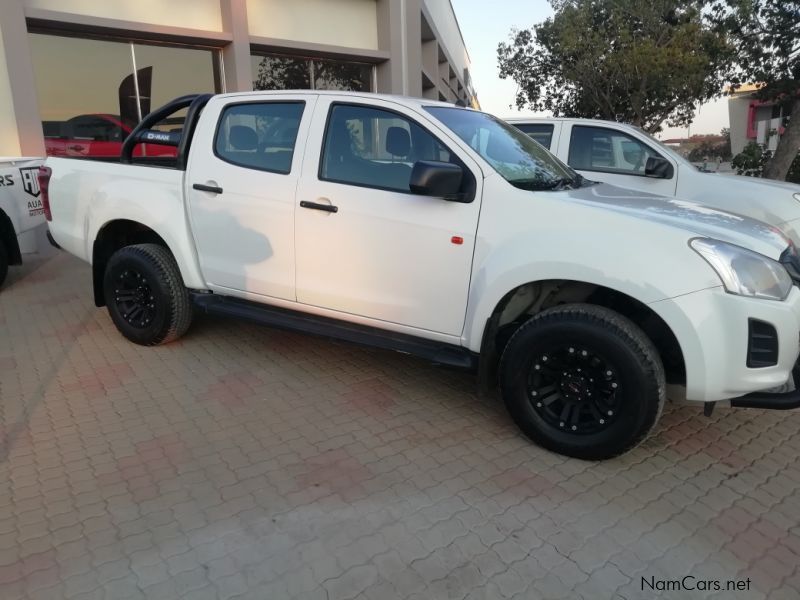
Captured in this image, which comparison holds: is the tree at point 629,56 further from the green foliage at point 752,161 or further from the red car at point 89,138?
the red car at point 89,138

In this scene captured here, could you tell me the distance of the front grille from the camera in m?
2.86

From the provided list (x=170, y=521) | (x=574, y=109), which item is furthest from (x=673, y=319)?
(x=574, y=109)

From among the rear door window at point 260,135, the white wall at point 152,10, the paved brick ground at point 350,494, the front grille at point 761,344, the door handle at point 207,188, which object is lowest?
the paved brick ground at point 350,494

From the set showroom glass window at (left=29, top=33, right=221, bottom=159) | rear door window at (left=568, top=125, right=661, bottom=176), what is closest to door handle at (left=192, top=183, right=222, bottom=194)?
rear door window at (left=568, top=125, right=661, bottom=176)

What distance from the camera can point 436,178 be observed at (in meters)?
3.27

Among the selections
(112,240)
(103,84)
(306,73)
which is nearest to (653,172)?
(112,240)

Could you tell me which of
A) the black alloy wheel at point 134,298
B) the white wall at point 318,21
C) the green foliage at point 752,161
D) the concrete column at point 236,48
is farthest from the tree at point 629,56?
the black alloy wheel at point 134,298

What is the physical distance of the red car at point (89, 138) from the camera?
941 centimetres

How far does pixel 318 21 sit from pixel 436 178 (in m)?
10.2

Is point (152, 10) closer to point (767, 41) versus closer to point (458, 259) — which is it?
point (458, 259)

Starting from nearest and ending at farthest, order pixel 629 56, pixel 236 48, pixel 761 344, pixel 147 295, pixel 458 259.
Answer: pixel 761 344 < pixel 458 259 < pixel 147 295 < pixel 236 48 < pixel 629 56

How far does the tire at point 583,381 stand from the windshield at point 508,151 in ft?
2.93

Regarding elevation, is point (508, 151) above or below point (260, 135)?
below

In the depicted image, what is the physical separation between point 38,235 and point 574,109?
1786 centimetres
